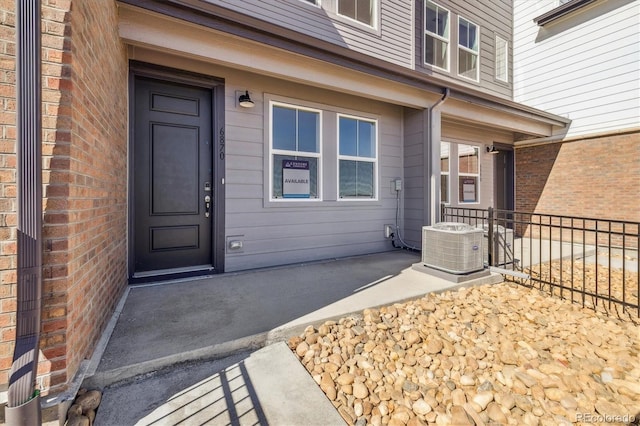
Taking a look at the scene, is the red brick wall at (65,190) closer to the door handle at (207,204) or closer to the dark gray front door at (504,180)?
the door handle at (207,204)

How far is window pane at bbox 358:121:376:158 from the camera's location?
17.4 ft

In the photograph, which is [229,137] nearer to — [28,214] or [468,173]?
[28,214]

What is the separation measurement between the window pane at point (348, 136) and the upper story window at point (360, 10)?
1.79 m

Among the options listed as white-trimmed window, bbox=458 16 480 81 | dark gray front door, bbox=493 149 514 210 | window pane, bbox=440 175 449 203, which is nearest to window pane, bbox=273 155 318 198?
window pane, bbox=440 175 449 203

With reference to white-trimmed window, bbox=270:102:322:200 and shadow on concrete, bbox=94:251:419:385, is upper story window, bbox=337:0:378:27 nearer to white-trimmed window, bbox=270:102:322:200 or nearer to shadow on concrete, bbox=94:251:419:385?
white-trimmed window, bbox=270:102:322:200

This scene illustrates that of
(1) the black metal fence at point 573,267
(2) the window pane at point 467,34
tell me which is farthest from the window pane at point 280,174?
(2) the window pane at point 467,34

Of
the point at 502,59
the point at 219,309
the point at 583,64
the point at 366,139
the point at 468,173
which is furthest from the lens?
the point at 502,59

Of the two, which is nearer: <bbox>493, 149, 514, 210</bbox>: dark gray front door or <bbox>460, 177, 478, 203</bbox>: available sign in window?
<bbox>460, 177, 478, 203</bbox>: available sign in window

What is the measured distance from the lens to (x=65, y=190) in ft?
5.18

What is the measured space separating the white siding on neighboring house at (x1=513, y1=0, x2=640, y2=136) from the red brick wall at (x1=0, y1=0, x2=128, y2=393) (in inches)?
362

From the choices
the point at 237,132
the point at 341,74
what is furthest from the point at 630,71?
the point at 237,132

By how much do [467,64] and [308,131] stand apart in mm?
4920

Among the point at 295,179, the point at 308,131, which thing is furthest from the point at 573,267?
the point at 308,131

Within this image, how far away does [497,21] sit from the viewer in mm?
7680
